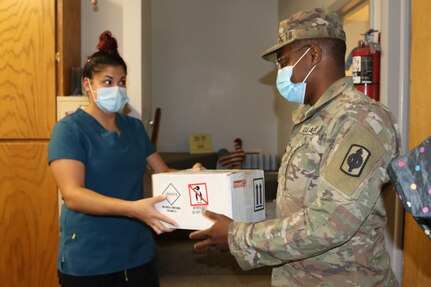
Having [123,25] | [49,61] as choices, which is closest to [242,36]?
[123,25]

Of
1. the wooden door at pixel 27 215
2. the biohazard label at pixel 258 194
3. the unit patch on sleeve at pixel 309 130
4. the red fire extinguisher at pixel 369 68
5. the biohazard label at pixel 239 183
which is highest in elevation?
the red fire extinguisher at pixel 369 68

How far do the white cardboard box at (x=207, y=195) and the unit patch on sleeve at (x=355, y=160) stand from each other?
355mm

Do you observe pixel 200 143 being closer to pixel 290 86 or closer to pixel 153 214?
pixel 153 214

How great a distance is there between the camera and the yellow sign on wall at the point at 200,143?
4777mm

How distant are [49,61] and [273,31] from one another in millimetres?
2782

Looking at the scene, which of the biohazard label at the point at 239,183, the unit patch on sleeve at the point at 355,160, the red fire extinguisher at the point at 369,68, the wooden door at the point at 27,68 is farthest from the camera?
the wooden door at the point at 27,68

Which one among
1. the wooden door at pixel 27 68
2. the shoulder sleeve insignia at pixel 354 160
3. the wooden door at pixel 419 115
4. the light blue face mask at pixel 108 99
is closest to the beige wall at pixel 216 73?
the wooden door at pixel 27 68

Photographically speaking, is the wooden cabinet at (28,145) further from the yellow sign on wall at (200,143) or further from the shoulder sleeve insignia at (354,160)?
the yellow sign on wall at (200,143)

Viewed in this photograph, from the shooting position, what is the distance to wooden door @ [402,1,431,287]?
188 cm

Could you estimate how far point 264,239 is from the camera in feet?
4.06

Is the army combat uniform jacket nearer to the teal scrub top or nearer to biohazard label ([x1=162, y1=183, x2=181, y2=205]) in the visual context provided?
biohazard label ([x1=162, y1=183, x2=181, y2=205])

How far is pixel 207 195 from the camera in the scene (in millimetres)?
1394

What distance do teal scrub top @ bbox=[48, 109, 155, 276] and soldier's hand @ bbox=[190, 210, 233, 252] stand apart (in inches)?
19.5

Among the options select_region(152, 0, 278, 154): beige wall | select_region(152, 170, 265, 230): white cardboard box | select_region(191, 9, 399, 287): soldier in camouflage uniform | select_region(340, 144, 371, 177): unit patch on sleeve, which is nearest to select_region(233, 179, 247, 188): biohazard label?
select_region(152, 170, 265, 230): white cardboard box
